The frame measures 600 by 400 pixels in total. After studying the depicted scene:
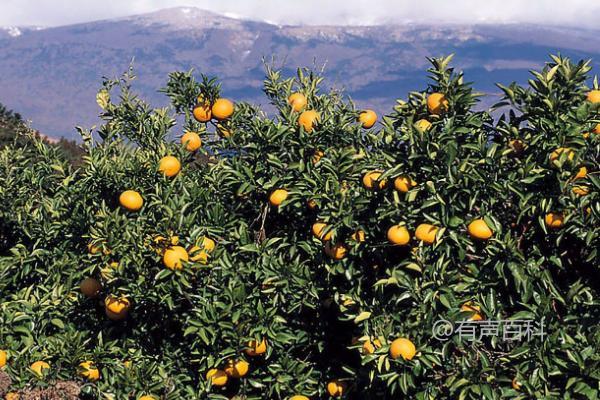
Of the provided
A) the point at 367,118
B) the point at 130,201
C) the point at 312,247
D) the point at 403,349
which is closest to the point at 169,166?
the point at 130,201

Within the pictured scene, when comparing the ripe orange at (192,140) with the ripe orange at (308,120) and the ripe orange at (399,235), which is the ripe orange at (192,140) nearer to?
the ripe orange at (308,120)

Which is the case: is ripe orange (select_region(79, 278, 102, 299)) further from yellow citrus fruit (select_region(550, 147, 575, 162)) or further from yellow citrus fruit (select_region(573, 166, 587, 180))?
yellow citrus fruit (select_region(573, 166, 587, 180))

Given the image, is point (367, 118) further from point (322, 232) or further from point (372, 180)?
point (322, 232)

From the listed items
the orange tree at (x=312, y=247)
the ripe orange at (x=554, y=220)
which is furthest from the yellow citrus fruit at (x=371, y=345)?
the ripe orange at (x=554, y=220)

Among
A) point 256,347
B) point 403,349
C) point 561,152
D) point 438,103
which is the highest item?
point 438,103

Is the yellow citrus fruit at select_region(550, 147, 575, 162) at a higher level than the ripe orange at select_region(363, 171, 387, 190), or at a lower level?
higher

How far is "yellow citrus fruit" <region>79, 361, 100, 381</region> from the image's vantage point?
16.1ft

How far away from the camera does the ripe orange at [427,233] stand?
3803 mm

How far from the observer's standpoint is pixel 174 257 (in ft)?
14.3

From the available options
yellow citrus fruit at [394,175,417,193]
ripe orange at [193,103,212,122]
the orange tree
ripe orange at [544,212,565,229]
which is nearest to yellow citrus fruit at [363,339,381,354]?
the orange tree

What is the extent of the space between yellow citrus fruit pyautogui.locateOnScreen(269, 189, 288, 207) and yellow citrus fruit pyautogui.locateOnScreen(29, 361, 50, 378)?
2.07 m

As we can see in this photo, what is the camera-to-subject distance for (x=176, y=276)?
4.43 metres

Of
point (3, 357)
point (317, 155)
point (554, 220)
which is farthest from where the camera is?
point (317, 155)

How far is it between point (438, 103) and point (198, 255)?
6.25 feet
